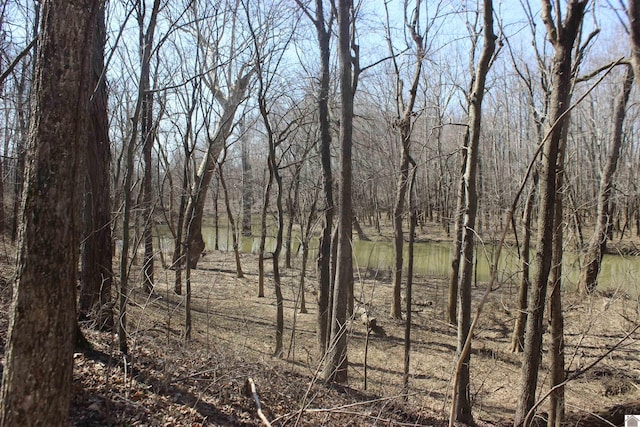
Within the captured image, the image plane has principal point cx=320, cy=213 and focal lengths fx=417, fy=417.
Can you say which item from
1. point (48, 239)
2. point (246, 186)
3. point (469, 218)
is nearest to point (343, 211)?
point (469, 218)

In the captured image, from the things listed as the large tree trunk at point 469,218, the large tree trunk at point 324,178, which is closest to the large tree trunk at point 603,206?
the large tree trunk at point 469,218

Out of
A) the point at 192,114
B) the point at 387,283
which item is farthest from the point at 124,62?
the point at 387,283

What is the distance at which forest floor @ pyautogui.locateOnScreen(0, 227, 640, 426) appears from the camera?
13.1 ft

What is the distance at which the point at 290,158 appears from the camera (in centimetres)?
1594

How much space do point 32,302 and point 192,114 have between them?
23.3ft

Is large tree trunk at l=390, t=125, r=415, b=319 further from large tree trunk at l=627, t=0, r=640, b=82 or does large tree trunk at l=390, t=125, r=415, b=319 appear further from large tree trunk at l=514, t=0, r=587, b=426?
large tree trunk at l=627, t=0, r=640, b=82

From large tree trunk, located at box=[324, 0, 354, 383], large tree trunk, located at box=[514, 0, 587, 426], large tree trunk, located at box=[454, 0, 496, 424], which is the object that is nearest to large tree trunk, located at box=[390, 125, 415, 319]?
large tree trunk, located at box=[324, 0, 354, 383]

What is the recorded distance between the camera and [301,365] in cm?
767

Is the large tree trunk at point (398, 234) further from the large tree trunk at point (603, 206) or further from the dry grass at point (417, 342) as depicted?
the large tree trunk at point (603, 206)

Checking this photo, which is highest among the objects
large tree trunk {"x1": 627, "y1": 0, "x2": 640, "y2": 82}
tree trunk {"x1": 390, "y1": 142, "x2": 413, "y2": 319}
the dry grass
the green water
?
large tree trunk {"x1": 627, "y1": 0, "x2": 640, "y2": 82}

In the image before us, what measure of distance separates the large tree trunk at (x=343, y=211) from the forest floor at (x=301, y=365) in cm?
56

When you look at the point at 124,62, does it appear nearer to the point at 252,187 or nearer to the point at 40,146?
the point at 40,146

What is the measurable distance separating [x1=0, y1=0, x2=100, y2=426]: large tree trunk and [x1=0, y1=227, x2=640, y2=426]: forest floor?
1.27 m

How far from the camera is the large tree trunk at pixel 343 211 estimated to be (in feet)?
21.0
